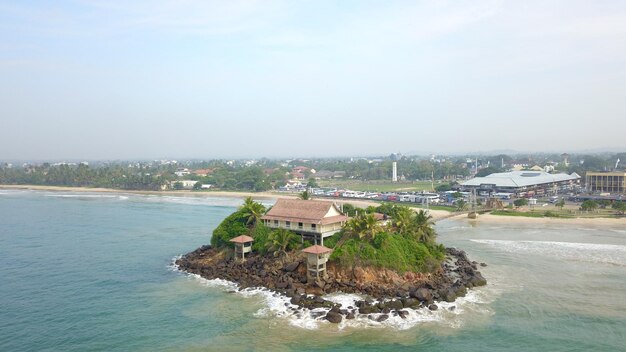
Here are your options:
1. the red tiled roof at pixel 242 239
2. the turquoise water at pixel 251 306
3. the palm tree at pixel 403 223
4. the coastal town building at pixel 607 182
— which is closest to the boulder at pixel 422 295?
the turquoise water at pixel 251 306

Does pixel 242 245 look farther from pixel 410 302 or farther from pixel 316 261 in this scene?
pixel 410 302

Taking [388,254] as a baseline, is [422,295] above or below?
below

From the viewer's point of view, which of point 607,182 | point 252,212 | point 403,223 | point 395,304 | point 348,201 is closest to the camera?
point 395,304

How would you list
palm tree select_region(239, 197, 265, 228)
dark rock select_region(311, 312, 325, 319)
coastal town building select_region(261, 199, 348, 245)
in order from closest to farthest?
dark rock select_region(311, 312, 325, 319), coastal town building select_region(261, 199, 348, 245), palm tree select_region(239, 197, 265, 228)

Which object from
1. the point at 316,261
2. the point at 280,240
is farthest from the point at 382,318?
the point at 280,240

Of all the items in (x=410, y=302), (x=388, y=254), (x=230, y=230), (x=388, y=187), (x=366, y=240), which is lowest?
(x=410, y=302)

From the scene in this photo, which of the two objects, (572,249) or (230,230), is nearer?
(230,230)

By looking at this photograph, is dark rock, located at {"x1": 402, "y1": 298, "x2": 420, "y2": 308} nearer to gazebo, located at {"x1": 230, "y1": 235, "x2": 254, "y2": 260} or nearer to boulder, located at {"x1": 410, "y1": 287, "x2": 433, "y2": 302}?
boulder, located at {"x1": 410, "y1": 287, "x2": 433, "y2": 302}

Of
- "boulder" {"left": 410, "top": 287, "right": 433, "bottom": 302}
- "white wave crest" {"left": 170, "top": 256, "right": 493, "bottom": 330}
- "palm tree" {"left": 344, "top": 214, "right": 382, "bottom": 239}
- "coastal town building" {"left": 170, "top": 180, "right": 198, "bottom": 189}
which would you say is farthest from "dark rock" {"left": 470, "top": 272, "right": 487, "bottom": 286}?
"coastal town building" {"left": 170, "top": 180, "right": 198, "bottom": 189}
